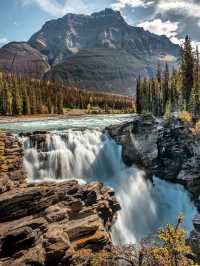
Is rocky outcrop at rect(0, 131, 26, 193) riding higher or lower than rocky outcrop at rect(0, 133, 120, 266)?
higher

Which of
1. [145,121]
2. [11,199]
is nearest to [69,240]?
[11,199]

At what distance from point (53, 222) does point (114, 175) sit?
20.2m

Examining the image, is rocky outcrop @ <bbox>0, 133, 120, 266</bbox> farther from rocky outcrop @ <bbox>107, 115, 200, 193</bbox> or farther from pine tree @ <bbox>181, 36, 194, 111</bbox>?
pine tree @ <bbox>181, 36, 194, 111</bbox>

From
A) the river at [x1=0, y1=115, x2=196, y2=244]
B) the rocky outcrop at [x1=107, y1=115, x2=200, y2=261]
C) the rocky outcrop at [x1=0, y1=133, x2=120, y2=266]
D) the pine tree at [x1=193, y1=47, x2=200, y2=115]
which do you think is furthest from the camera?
the pine tree at [x1=193, y1=47, x2=200, y2=115]

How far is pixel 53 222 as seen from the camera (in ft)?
75.2

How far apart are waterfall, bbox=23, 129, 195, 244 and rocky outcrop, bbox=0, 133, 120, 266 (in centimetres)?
524

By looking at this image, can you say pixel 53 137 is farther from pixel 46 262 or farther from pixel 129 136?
pixel 46 262

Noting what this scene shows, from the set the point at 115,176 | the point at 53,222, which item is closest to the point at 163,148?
the point at 115,176

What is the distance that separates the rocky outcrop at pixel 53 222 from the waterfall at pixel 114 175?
5.24m

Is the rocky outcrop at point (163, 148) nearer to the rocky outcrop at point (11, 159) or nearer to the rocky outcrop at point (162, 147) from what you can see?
the rocky outcrop at point (162, 147)

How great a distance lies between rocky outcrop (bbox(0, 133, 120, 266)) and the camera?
63.2 feet

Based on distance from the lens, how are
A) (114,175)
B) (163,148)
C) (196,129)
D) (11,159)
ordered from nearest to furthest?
(11,159)
(114,175)
(196,129)
(163,148)

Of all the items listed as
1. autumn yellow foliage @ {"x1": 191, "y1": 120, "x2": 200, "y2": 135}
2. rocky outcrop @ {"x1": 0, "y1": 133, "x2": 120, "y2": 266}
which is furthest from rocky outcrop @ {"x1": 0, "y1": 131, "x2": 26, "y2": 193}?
autumn yellow foliage @ {"x1": 191, "y1": 120, "x2": 200, "y2": 135}

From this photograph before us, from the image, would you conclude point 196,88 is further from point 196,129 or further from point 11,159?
point 11,159
